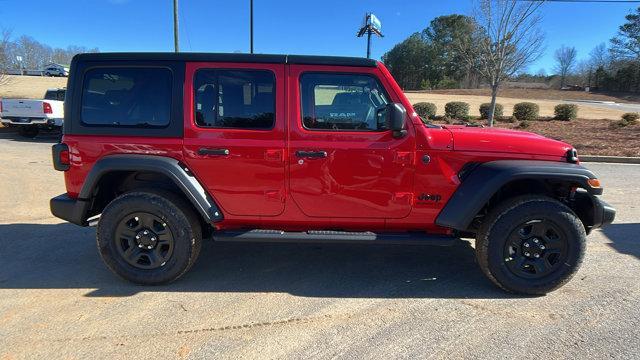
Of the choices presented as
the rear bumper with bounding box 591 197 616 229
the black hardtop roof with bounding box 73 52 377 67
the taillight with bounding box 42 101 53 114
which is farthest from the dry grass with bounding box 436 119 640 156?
the taillight with bounding box 42 101 53 114

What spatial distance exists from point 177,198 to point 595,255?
4.26 metres

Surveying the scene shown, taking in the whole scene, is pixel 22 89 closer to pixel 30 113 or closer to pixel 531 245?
pixel 30 113

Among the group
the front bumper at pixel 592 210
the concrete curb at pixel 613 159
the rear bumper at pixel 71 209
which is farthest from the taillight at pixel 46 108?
the concrete curb at pixel 613 159

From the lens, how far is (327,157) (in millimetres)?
3527

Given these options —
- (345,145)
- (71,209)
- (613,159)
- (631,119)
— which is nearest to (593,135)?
(631,119)

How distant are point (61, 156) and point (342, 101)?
7.94 feet

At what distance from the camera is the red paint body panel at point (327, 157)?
139 inches

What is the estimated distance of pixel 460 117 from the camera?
2159cm

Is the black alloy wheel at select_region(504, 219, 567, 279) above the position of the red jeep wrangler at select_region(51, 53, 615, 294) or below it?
below

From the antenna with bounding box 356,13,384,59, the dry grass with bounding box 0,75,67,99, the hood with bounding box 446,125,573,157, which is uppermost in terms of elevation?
the antenna with bounding box 356,13,384,59

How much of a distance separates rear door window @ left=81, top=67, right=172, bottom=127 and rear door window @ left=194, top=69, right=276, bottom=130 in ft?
0.95

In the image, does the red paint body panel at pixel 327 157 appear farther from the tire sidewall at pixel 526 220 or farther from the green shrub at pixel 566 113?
the green shrub at pixel 566 113

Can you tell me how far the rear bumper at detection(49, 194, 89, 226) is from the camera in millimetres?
3685

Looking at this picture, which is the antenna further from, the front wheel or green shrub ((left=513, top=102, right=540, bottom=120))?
the front wheel
